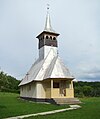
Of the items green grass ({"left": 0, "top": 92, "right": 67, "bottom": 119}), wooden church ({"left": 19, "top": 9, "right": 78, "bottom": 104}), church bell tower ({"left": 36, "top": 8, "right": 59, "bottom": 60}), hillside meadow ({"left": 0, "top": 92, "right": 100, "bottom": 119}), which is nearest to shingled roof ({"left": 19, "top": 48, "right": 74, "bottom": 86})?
wooden church ({"left": 19, "top": 9, "right": 78, "bottom": 104})

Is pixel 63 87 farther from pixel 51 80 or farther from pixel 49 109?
pixel 49 109

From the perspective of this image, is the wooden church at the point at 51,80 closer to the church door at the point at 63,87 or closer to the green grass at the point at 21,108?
the church door at the point at 63,87

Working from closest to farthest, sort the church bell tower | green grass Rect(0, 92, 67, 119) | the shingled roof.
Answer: green grass Rect(0, 92, 67, 119), the shingled roof, the church bell tower

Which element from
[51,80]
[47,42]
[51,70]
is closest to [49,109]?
[51,80]

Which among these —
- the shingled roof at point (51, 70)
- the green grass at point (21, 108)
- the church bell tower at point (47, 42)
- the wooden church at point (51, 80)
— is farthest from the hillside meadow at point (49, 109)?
the church bell tower at point (47, 42)

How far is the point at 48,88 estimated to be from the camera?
27.5 m

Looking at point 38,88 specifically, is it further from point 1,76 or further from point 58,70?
point 1,76

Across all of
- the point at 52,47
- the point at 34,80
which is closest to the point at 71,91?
the point at 34,80

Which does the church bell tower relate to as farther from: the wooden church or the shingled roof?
the shingled roof

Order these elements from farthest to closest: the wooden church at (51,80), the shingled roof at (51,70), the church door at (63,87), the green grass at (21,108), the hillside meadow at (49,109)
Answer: the church door at (63,87)
the shingled roof at (51,70)
the wooden church at (51,80)
the green grass at (21,108)
the hillside meadow at (49,109)

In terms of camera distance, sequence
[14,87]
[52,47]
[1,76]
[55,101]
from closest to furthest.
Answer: [1,76] → [55,101] → [52,47] → [14,87]

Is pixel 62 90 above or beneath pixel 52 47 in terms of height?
beneath

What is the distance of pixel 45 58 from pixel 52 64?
2473 mm

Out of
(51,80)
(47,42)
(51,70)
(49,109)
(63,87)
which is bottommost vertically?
(49,109)
